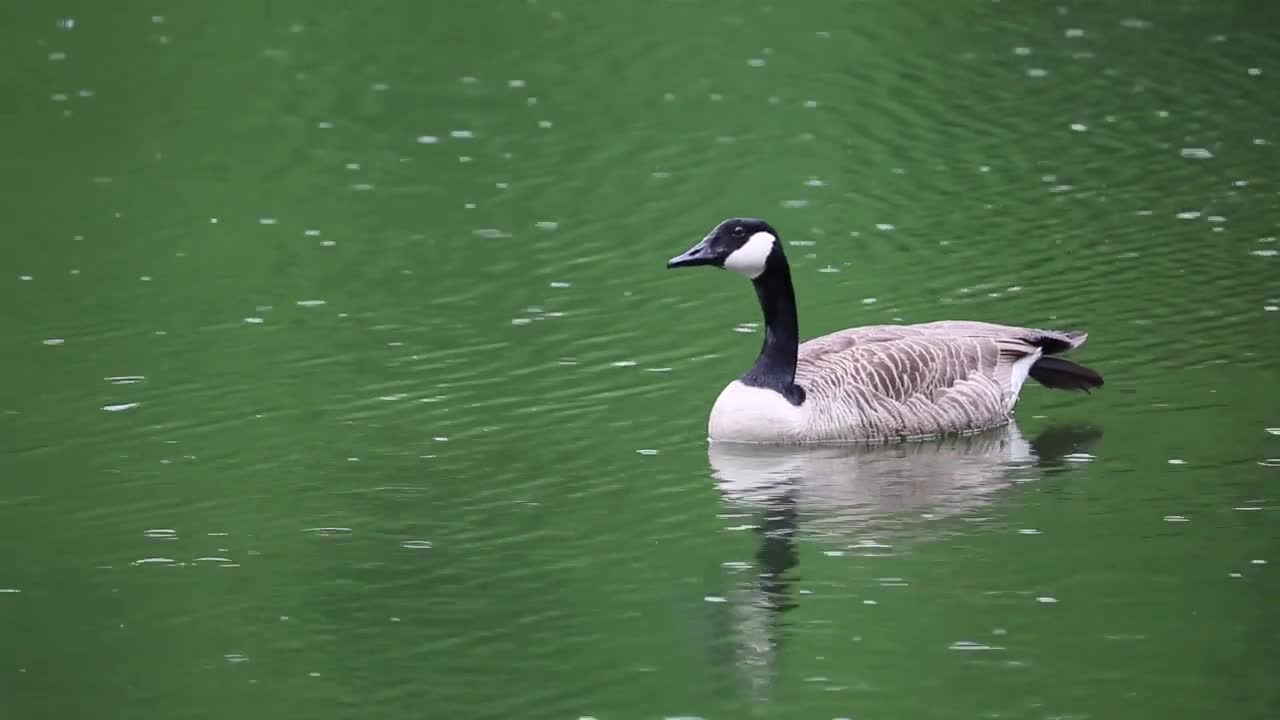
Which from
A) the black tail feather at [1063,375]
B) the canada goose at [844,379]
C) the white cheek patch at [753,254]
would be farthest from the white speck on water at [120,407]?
the black tail feather at [1063,375]

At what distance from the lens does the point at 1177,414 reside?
17250 mm

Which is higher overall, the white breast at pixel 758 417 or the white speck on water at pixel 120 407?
the white speck on water at pixel 120 407

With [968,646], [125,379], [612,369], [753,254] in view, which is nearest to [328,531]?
[753,254]

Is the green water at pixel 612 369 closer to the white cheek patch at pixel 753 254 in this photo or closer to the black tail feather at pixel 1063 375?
the black tail feather at pixel 1063 375

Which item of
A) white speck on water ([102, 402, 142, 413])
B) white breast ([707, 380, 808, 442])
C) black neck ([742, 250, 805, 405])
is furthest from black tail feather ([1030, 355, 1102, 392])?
white speck on water ([102, 402, 142, 413])

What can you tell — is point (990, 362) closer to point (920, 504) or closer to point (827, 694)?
point (920, 504)

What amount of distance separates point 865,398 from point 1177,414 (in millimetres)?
2405

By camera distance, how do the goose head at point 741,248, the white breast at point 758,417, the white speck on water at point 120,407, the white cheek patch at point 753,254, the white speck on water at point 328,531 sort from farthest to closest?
the white speck on water at point 120,407 < the white cheek patch at point 753,254 < the goose head at point 741,248 < the white breast at point 758,417 < the white speck on water at point 328,531

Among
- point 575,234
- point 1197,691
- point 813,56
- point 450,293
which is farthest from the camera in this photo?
point 813,56

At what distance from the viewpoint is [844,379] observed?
669 inches

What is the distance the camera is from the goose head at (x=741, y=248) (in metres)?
16.8

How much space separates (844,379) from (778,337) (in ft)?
1.90

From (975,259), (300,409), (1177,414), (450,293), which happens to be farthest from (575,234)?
(1177,414)

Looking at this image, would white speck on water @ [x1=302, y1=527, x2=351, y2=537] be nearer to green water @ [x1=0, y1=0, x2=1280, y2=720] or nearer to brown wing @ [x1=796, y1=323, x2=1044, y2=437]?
green water @ [x1=0, y1=0, x2=1280, y2=720]
